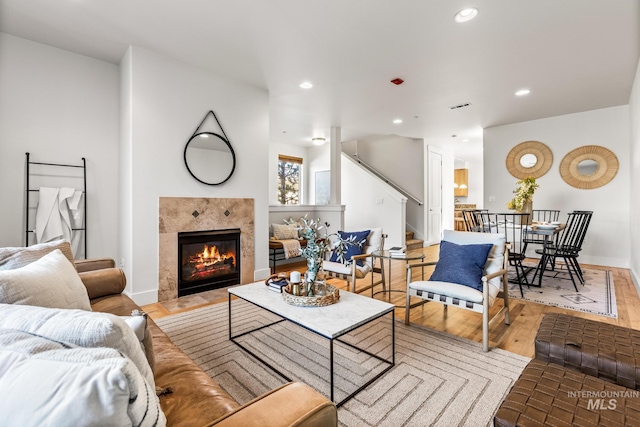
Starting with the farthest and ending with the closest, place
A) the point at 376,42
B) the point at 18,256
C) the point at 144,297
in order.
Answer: the point at 144,297 → the point at 376,42 → the point at 18,256

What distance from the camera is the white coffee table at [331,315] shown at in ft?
5.52

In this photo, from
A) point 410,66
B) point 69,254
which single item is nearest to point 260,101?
point 410,66

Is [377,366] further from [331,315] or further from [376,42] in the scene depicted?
[376,42]

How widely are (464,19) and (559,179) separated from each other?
178 inches

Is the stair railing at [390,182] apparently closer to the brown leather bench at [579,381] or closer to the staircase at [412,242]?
the staircase at [412,242]

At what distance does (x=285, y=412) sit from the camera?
0.82 m

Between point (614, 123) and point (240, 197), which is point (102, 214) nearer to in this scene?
point (240, 197)

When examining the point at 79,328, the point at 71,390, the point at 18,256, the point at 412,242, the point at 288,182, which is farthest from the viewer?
the point at 288,182

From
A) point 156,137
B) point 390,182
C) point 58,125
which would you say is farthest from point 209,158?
point 390,182

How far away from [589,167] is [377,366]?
19.2 ft

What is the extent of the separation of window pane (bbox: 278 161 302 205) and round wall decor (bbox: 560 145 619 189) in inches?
235

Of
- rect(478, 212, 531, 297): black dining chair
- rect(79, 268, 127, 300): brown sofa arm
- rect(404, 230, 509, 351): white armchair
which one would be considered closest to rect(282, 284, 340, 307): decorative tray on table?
rect(404, 230, 509, 351): white armchair

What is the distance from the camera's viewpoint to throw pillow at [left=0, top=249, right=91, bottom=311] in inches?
42.9

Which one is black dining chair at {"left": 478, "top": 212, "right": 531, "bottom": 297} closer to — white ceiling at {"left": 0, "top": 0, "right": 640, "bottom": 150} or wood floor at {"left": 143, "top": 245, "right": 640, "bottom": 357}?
wood floor at {"left": 143, "top": 245, "right": 640, "bottom": 357}
